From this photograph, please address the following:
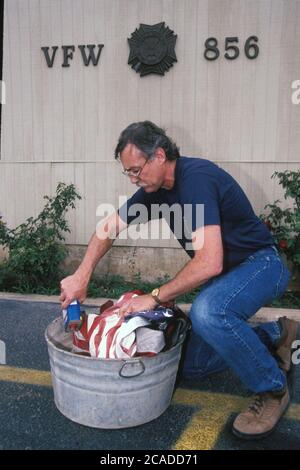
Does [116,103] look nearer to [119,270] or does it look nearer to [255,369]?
[119,270]

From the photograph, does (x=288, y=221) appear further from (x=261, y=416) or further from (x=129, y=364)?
(x=129, y=364)

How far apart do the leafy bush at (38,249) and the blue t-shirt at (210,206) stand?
2132 mm

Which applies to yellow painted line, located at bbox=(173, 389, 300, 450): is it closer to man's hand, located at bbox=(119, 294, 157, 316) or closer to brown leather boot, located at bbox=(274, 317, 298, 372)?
brown leather boot, located at bbox=(274, 317, 298, 372)

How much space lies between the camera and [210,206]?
2.34 m

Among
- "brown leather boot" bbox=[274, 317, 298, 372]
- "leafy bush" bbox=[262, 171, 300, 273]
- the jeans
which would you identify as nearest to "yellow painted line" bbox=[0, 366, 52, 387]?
the jeans

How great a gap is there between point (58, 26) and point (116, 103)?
104cm

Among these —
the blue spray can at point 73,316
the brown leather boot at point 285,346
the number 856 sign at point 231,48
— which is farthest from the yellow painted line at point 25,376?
the number 856 sign at point 231,48

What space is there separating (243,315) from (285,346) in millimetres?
515

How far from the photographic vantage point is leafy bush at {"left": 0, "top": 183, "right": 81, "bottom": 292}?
186 inches

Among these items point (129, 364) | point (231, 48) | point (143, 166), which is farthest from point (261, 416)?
point (231, 48)

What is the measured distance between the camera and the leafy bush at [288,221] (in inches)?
169

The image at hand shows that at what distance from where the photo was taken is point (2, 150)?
213 inches

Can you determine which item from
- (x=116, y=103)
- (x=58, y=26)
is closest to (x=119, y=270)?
(x=116, y=103)

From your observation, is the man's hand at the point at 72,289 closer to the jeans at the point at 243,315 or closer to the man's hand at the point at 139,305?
the man's hand at the point at 139,305
